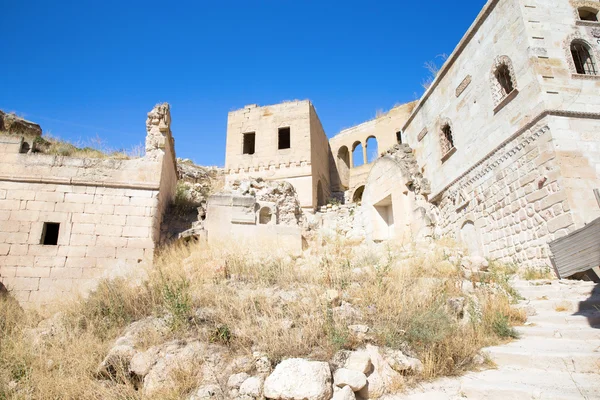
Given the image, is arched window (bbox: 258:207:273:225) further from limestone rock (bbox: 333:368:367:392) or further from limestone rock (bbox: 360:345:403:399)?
limestone rock (bbox: 333:368:367:392)

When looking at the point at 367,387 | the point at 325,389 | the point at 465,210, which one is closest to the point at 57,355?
the point at 325,389

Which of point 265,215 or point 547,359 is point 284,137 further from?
point 547,359

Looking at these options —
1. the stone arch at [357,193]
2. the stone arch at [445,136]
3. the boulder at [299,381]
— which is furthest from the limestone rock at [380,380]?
the stone arch at [357,193]

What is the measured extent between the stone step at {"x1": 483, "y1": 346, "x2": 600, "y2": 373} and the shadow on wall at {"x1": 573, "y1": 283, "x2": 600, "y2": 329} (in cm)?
100

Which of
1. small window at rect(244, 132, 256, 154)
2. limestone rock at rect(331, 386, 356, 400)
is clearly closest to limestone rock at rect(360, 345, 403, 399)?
limestone rock at rect(331, 386, 356, 400)

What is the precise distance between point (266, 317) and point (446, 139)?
9.95m

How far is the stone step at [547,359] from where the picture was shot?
3535 millimetres

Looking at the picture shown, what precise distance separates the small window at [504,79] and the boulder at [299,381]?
347 inches

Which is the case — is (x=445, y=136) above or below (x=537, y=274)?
above

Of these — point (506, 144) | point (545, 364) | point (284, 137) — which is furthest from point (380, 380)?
point (284, 137)

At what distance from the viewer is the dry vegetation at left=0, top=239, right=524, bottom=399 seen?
3.80 metres

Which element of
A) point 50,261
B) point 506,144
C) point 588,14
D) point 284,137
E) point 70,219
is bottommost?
point 50,261

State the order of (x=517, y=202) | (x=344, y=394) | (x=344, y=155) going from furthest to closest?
(x=344, y=155)
(x=517, y=202)
(x=344, y=394)

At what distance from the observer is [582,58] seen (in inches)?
340
